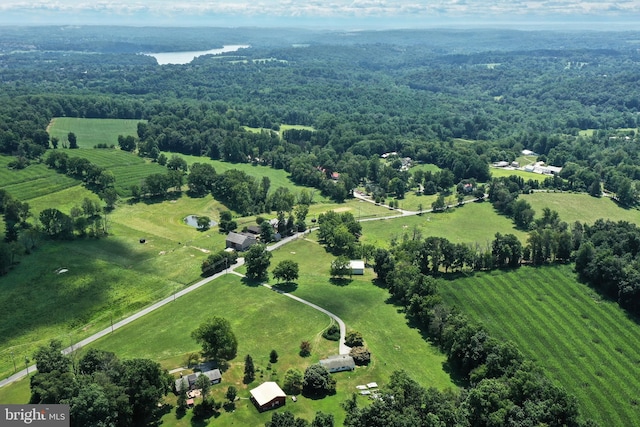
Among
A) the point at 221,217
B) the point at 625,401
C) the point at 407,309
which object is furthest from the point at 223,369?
the point at 221,217

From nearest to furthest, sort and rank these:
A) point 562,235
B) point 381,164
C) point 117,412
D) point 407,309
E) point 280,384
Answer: point 117,412, point 280,384, point 407,309, point 562,235, point 381,164

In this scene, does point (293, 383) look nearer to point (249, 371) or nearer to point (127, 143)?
point (249, 371)

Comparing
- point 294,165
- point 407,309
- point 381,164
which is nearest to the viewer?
point 407,309

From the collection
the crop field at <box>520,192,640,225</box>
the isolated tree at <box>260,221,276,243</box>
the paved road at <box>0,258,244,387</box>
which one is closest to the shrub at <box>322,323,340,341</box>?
the paved road at <box>0,258,244,387</box>

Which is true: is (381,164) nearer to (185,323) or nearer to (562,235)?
(562,235)

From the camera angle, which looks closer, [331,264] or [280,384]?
[280,384]

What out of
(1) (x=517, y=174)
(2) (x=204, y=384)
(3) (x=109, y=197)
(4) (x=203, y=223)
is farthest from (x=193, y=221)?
(1) (x=517, y=174)
